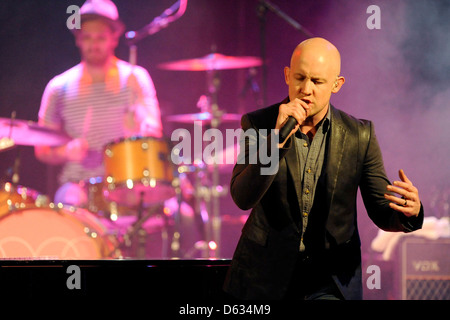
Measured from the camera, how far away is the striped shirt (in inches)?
231

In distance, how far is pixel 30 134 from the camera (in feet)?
17.4

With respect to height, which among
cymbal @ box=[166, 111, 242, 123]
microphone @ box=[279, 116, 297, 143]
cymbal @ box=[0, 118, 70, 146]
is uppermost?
cymbal @ box=[166, 111, 242, 123]

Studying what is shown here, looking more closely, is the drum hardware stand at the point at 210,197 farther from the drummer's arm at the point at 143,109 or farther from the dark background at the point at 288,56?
the drummer's arm at the point at 143,109

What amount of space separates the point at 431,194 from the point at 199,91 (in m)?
2.90

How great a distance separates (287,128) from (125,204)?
4.26 m

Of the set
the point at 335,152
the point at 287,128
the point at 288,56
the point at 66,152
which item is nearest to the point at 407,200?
the point at 335,152

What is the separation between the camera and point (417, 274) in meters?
5.46

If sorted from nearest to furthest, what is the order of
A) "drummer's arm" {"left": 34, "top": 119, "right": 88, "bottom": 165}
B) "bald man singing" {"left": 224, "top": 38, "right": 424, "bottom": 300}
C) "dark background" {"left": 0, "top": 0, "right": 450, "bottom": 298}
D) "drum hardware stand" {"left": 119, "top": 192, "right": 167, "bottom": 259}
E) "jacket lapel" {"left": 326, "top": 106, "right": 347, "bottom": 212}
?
"bald man singing" {"left": 224, "top": 38, "right": 424, "bottom": 300}
"jacket lapel" {"left": 326, "top": 106, "right": 347, "bottom": 212}
"drum hardware stand" {"left": 119, "top": 192, "right": 167, "bottom": 259}
"drummer's arm" {"left": 34, "top": 119, "right": 88, "bottom": 165}
"dark background" {"left": 0, "top": 0, "right": 450, "bottom": 298}

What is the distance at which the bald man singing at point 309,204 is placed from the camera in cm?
195

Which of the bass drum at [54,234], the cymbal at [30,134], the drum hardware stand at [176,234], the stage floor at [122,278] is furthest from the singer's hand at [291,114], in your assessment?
the drum hardware stand at [176,234]

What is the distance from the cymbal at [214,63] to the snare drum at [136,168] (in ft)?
3.45

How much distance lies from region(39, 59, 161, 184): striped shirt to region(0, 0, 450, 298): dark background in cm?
18

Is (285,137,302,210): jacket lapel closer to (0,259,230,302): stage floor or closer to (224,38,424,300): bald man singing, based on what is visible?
(224,38,424,300): bald man singing

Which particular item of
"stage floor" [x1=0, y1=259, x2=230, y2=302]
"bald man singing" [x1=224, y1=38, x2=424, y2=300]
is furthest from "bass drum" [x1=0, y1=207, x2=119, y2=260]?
"bald man singing" [x1=224, y1=38, x2=424, y2=300]
